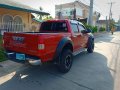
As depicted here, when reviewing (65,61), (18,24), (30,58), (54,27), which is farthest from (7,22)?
(30,58)

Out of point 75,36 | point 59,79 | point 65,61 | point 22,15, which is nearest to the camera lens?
point 59,79

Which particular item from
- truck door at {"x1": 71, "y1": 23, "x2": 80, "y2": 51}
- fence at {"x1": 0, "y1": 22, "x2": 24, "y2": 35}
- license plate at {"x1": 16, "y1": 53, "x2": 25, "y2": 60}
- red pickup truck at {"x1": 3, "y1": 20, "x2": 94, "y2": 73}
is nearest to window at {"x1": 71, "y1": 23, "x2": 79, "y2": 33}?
truck door at {"x1": 71, "y1": 23, "x2": 80, "y2": 51}

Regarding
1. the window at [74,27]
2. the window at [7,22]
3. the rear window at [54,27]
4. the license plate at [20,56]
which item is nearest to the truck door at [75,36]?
the window at [74,27]

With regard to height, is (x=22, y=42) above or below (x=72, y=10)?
below

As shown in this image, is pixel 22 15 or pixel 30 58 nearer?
pixel 30 58

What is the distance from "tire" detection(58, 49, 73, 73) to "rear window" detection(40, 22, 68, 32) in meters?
1.16

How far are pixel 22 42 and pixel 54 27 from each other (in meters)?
2.34

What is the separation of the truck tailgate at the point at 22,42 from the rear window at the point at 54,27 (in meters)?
2.19

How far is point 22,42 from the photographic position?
183 inches

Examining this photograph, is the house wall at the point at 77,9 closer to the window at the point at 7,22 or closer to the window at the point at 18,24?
the window at the point at 18,24

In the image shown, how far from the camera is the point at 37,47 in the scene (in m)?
4.28

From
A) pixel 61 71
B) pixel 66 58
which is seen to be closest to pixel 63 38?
pixel 66 58

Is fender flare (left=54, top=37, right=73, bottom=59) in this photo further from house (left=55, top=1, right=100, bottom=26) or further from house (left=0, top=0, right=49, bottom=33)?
house (left=55, top=1, right=100, bottom=26)

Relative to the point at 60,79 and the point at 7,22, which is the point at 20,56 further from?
the point at 7,22
